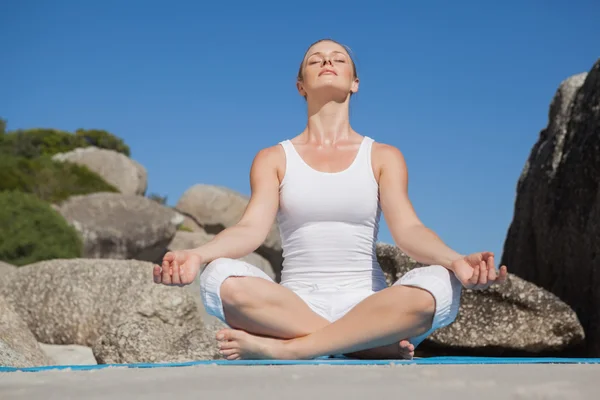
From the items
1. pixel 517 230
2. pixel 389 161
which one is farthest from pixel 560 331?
pixel 389 161

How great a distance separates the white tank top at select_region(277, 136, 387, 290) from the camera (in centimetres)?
375

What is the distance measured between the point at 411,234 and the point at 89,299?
5.54 m

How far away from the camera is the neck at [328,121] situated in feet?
13.2

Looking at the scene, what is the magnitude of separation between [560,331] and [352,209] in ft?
12.4

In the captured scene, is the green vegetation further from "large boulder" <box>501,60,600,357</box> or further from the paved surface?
the paved surface

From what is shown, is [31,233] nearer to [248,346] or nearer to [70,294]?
[70,294]

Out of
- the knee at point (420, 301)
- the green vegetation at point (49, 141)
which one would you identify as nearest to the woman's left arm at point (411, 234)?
the knee at point (420, 301)

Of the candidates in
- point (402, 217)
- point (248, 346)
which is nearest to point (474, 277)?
point (402, 217)

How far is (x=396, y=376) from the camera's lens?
256 centimetres

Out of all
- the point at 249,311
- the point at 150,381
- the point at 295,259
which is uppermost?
the point at 295,259

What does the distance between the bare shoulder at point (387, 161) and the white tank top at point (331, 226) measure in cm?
6

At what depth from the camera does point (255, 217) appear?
12.4 feet

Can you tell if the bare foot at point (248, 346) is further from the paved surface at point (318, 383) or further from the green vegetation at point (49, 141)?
the green vegetation at point (49, 141)

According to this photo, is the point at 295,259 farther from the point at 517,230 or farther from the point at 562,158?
the point at 517,230
